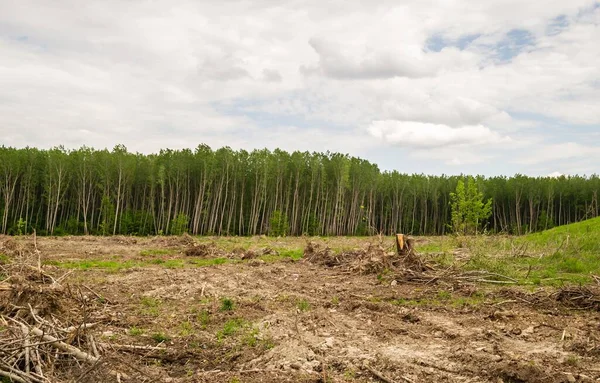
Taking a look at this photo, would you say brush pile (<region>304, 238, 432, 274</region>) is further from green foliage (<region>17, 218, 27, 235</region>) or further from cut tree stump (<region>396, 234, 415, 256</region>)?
green foliage (<region>17, 218, 27, 235</region>)

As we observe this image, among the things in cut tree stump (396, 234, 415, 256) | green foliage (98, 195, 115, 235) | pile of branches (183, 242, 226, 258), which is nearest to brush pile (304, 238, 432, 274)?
cut tree stump (396, 234, 415, 256)

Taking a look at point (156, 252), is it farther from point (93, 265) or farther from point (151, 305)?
point (151, 305)

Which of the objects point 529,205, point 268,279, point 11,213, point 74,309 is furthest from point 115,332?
point 529,205

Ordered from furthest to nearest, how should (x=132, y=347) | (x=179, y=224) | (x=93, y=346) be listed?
(x=179, y=224) < (x=132, y=347) < (x=93, y=346)

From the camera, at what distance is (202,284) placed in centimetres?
1384

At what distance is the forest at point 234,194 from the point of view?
61.7 meters

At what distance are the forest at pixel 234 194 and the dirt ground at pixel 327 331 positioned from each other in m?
41.0

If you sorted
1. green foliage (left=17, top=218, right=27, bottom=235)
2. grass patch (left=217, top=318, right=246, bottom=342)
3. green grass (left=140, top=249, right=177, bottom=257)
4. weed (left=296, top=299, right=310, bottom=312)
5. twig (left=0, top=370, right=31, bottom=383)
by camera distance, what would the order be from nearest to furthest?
twig (left=0, top=370, right=31, bottom=383) → grass patch (left=217, top=318, right=246, bottom=342) → weed (left=296, top=299, right=310, bottom=312) → green grass (left=140, top=249, right=177, bottom=257) → green foliage (left=17, top=218, right=27, bottom=235)

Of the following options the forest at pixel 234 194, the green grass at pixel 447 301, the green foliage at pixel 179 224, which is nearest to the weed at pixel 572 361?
the green grass at pixel 447 301

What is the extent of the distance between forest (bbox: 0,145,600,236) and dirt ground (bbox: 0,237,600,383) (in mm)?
41026

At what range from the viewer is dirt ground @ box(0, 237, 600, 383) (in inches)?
279

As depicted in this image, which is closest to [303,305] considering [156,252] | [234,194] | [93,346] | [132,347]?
[132,347]

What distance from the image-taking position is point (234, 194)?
6838 cm

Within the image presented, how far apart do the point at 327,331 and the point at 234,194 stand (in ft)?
197
